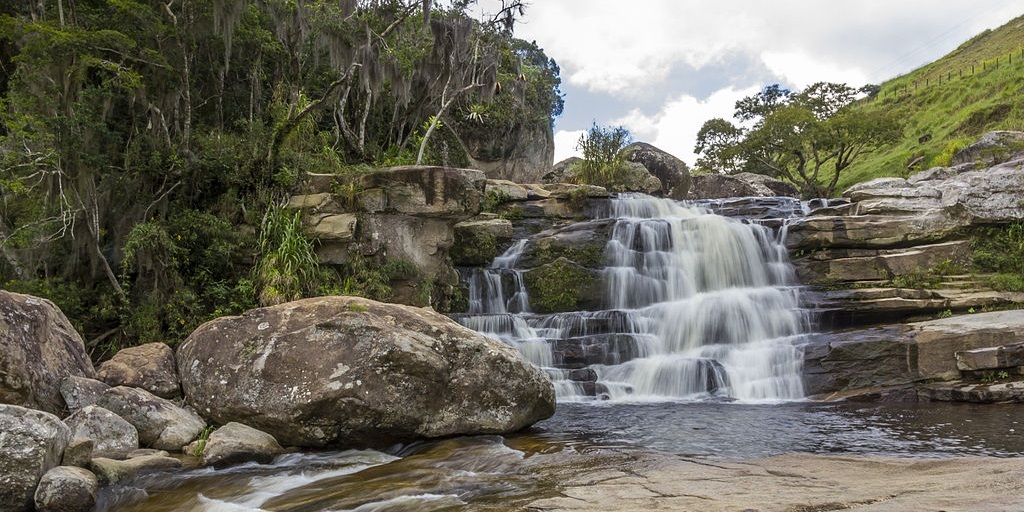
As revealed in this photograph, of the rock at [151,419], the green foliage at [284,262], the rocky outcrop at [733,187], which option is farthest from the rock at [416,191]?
the rocky outcrop at [733,187]

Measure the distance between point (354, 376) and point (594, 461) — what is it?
2.99 metres

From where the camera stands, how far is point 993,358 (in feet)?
31.7

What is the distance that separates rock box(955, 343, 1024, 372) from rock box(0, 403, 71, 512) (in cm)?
1235

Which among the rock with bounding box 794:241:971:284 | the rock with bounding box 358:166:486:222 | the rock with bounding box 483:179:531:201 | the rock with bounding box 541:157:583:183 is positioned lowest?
the rock with bounding box 794:241:971:284

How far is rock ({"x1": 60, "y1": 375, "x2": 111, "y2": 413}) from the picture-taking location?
728 centimetres

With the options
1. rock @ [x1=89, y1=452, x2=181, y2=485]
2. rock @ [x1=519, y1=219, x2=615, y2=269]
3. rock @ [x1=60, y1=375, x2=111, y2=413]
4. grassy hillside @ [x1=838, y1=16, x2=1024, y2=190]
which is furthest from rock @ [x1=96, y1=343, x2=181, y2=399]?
grassy hillside @ [x1=838, y1=16, x2=1024, y2=190]

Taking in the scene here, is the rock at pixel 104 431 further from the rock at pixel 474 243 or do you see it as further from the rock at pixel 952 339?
the rock at pixel 952 339

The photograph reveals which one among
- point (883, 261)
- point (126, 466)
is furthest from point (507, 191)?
point (126, 466)

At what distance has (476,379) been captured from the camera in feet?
25.5

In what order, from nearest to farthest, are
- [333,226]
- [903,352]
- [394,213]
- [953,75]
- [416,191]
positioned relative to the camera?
1. [903,352]
2. [333,226]
3. [416,191]
4. [394,213]
5. [953,75]

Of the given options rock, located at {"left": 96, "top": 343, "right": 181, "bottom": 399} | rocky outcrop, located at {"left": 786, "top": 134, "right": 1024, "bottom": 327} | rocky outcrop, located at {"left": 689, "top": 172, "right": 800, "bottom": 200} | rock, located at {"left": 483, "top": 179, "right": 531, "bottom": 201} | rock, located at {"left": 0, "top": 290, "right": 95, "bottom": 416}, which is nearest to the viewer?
rock, located at {"left": 0, "top": 290, "right": 95, "bottom": 416}

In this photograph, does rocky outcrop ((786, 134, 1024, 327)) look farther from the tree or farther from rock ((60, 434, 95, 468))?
the tree

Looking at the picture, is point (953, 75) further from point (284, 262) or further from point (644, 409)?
point (284, 262)

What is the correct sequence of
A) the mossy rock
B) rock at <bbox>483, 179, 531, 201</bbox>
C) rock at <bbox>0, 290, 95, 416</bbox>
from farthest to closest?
1. rock at <bbox>483, 179, 531, 201</bbox>
2. the mossy rock
3. rock at <bbox>0, 290, 95, 416</bbox>
